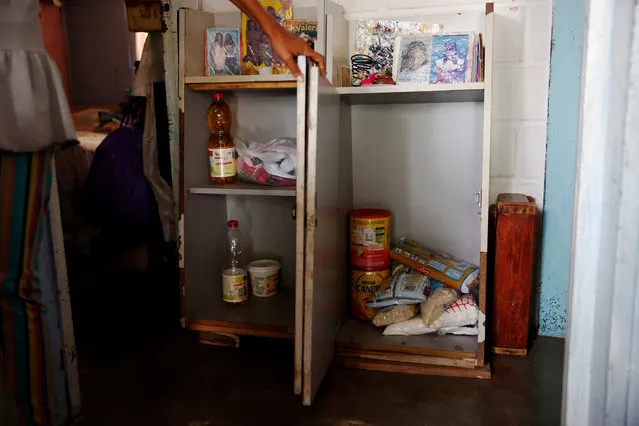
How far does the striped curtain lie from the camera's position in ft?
3.80

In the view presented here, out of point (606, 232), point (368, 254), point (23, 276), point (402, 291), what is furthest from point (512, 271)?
point (23, 276)

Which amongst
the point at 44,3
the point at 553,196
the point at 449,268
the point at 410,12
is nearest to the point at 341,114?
the point at 410,12

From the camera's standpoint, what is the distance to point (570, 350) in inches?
37.8

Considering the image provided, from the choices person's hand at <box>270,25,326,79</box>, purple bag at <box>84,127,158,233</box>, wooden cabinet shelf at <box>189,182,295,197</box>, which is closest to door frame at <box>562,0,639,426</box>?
person's hand at <box>270,25,326,79</box>

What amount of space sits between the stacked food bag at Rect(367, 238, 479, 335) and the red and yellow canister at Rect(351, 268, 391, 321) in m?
0.03

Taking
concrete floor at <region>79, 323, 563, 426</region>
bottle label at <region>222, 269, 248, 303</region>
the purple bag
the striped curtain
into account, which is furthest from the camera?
the purple bag

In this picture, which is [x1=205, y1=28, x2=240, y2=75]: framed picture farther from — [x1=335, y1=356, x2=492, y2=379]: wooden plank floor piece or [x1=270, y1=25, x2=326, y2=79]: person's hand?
[x1=335, y1=356, x2=492, y2=379]: wooden plank floor piece

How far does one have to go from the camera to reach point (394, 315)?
2.00m

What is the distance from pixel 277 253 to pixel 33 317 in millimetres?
1240

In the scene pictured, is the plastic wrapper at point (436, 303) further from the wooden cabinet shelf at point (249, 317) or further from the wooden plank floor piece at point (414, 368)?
the wooden cabinet shelf at point (249, 317)

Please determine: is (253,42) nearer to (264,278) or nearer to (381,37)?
(381,37)

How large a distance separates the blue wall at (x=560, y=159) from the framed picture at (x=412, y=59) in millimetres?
481

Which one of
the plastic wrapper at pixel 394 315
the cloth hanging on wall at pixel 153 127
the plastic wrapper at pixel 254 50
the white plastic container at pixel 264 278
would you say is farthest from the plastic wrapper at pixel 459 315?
the cloth hanging on wall at pixel 153 127

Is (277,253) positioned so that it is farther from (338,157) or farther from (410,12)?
(410,12)
